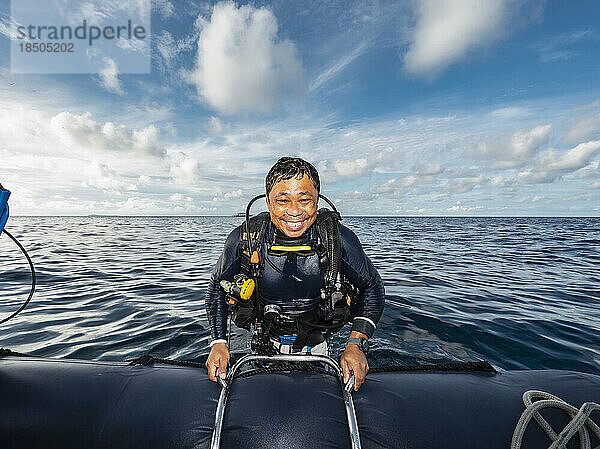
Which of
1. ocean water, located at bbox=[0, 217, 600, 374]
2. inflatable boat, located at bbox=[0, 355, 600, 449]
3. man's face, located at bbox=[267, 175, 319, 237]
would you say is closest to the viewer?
inflatable boat, located at bbox=[0, 355, 600, 449]

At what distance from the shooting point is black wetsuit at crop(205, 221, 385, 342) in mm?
2883

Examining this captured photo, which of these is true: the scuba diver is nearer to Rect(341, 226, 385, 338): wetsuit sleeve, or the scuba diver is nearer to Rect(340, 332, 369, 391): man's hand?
Rect(341, 226, 385, 338): wetsuit sleeve

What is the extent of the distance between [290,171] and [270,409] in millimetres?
1883

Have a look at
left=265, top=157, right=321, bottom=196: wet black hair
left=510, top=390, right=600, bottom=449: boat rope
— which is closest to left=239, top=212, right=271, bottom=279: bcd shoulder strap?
left=265, top=157, right=321, bottom=196: wet black hair

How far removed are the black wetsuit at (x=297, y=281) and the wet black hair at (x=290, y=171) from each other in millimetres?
544

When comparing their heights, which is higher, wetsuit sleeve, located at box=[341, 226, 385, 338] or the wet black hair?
the wet black hair

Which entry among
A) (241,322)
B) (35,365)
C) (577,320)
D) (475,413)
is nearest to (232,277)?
(241,322)

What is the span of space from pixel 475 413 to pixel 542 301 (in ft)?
21.8

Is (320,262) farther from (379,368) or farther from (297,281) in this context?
(379,368)

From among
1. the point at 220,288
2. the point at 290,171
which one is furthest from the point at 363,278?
the point at 220,288

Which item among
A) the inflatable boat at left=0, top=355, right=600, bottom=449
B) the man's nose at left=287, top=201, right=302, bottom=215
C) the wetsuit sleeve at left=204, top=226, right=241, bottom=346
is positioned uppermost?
the man's nose at left=287, top=201, right=302, bottom=215

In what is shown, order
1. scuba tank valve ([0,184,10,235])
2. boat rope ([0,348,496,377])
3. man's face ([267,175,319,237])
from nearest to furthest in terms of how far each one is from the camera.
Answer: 1. scuba tank valve ([0,184,10,235])
2. boat rope ([0,348,496,377])
3. man's face ([267,175,319,237])

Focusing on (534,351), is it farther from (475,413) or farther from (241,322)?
(241,322)

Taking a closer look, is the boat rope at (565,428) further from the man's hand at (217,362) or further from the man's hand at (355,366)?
the man's hand at (217,362)
